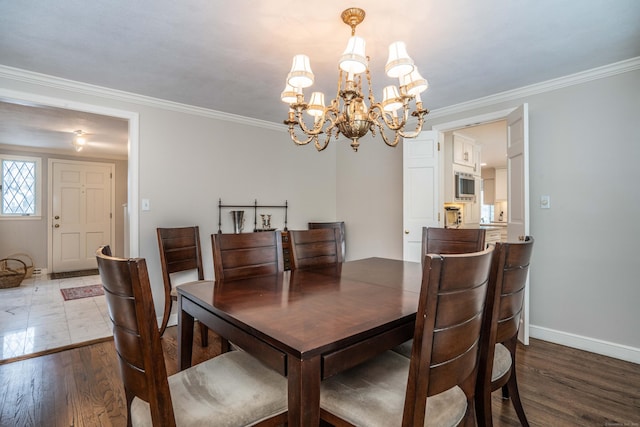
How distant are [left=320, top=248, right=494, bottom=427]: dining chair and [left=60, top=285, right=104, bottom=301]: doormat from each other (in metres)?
4.40

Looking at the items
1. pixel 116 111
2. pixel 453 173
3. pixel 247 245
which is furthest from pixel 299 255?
pixel 453 173

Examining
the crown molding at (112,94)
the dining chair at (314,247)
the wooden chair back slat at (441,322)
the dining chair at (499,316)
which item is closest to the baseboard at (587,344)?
the dining chair at (499,316)

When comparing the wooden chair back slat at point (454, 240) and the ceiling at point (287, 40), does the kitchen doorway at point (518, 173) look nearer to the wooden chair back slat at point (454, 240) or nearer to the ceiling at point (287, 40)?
the ceiling at point (287, 40)

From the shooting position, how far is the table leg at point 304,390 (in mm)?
933

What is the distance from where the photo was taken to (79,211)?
19.4 feet

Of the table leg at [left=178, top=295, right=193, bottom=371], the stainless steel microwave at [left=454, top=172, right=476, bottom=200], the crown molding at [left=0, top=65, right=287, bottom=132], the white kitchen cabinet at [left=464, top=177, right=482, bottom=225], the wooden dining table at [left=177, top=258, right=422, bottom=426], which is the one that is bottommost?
the table leg at [left=178, top=295, right=193, bottom=371]

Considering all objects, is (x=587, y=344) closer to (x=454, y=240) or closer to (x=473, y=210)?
(x=454, y=240)

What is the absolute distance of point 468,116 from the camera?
11.0 feet

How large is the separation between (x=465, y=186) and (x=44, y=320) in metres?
5.50

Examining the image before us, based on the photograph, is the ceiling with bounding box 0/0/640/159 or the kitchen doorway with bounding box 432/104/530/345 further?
the kitchen doorway with bounding box 432/104/530/345

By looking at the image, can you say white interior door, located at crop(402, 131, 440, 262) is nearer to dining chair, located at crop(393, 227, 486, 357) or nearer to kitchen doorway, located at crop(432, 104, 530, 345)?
kitchen doorway, located at crop(432, 104, 530, 345)

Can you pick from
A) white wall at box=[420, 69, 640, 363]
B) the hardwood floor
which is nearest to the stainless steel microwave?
white wall at box=[420, 69, 640, 363]

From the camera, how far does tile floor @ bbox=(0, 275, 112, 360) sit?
273cm

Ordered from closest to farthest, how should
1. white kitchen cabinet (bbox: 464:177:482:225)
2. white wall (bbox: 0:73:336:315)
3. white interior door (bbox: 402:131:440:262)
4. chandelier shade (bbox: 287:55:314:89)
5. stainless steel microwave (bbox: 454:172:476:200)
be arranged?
chandelier shade (bbox: 287:55:314:89) → white wall (bbox: 0:73:336:315) → white interior door (bbox: 402:131:440:262) → stainless steel microwave (bbox: 454:172:476:200) → white kitchen cabinet (bbox: 464:177:482:225)
